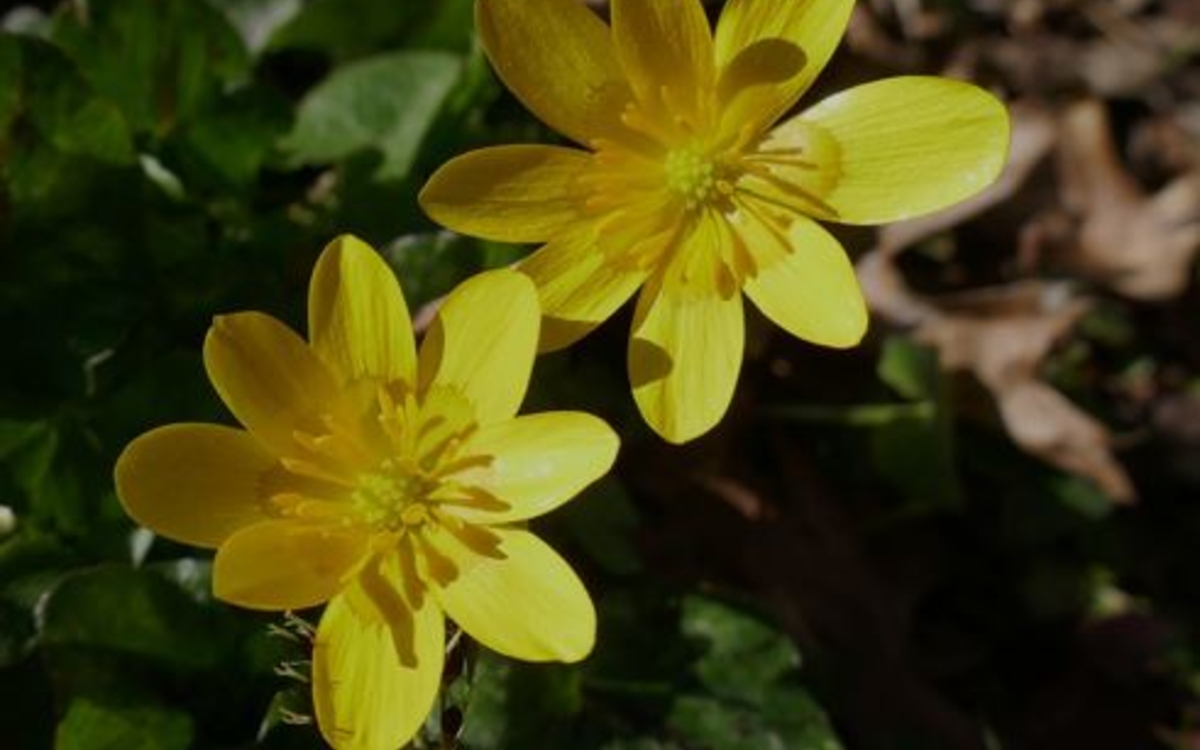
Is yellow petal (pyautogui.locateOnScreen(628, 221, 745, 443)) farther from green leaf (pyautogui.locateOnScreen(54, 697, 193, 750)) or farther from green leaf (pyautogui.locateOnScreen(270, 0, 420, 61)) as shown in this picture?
green leaf (pyautogui.locateOnScreen(270, 0, 420, 61))

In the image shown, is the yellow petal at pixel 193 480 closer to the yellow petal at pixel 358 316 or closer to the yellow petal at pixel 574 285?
the yellow petal at pixel 358 316

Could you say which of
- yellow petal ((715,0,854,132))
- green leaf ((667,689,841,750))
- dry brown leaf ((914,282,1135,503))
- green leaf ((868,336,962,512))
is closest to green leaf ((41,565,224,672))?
green leaf ((667,689,841,750))

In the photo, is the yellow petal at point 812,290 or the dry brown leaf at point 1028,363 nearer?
the yellow petal at point 812,290

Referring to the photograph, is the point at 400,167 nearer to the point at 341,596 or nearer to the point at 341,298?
the point at 341,298

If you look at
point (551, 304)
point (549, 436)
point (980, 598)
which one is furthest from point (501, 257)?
point (980, 598)

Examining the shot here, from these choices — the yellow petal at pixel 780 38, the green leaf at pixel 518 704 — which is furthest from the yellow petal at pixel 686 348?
the green leaf at pixel 518 704

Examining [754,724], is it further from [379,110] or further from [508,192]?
[379,110]
